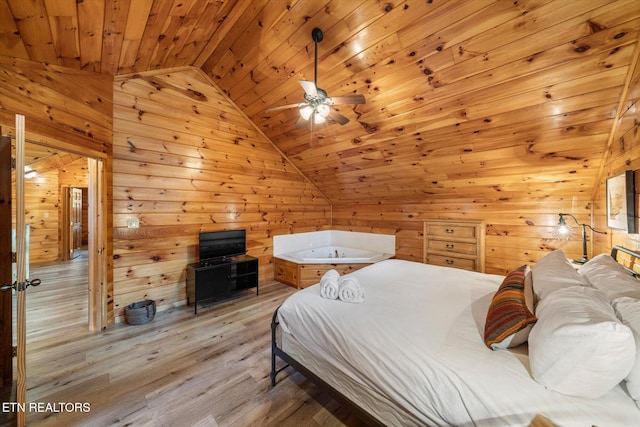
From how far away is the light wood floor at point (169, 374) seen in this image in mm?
1669

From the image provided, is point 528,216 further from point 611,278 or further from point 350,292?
point 350,292

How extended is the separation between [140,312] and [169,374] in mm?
1192

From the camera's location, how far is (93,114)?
2.61 m

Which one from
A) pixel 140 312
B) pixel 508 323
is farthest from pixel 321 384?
pixel 140 312

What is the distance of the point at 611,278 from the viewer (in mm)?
1381

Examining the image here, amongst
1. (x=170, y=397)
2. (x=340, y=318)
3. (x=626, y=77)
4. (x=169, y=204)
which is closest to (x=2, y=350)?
(x=170, y=397)

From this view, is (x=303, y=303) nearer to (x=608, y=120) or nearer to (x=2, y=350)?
(x=2, y=350)

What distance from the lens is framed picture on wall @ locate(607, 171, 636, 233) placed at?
174 cm

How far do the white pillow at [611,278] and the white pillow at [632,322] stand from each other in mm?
99

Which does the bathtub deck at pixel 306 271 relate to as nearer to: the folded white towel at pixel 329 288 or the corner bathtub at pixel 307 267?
the corner bathtub at pixel 307 267

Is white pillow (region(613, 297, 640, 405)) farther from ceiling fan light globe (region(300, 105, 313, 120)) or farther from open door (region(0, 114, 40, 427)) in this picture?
open door (region(0, 114, 40, 427))

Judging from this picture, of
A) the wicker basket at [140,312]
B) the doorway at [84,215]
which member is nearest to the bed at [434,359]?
the wicker basket at [140,312]

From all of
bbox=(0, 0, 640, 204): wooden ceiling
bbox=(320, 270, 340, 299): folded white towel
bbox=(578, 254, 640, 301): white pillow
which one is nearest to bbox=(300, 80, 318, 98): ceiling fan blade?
bbox=(0, 0, 640, 204): wooden ceiling

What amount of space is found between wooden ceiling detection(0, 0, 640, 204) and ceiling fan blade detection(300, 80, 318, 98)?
0.76 m
